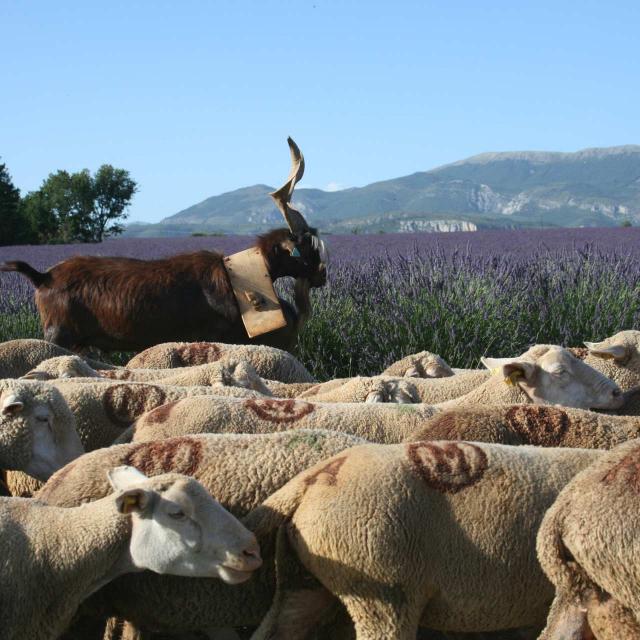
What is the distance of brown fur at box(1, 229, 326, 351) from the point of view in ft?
26.9

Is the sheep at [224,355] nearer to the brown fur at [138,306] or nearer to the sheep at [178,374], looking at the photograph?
the sheep at [178,374]

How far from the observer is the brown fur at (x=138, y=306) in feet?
26.9

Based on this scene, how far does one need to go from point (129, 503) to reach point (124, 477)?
167 mm

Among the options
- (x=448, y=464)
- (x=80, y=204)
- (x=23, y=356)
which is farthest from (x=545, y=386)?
(x=80, y=204)

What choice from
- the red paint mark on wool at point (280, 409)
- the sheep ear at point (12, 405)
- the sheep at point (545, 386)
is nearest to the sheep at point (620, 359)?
the sheep at point (545, 386)

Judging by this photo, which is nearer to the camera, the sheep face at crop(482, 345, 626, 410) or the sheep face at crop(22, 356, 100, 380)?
the sheep face at crop(482, 345, 626, 410)

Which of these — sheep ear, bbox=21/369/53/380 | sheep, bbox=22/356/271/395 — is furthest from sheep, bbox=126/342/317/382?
sheep ear, bbox=21/369/53/380

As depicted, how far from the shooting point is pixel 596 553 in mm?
2986

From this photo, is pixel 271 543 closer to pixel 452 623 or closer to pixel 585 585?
pixel 452 623

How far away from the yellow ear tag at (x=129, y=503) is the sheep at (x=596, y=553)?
1254mm

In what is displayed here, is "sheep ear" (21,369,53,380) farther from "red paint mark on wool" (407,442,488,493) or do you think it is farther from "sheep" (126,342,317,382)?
"red paint mark on wool" (407,442,488,493)

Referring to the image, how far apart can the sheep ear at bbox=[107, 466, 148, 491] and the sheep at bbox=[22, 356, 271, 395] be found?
2.30m

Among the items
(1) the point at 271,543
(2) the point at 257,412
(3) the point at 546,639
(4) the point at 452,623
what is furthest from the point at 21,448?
(3) the point at 546,639

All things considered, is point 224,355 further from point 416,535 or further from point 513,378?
point 416,535
